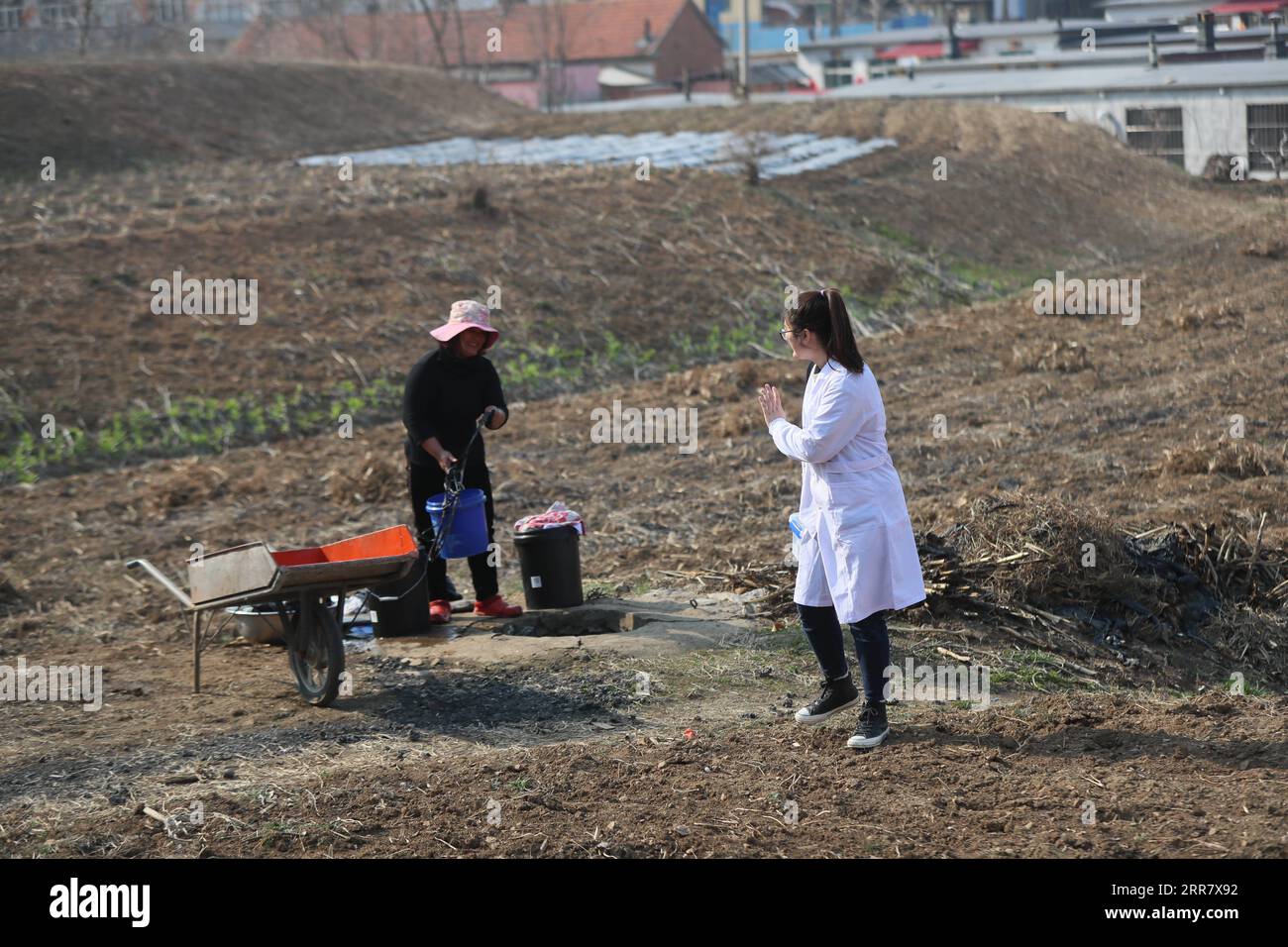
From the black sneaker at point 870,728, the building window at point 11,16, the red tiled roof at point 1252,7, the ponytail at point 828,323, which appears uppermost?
the red tiled roof at point 1252,7

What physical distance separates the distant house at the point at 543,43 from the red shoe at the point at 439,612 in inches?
2295

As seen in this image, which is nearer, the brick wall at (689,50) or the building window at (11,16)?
the building window at (11,16)

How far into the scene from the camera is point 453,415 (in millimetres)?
8234

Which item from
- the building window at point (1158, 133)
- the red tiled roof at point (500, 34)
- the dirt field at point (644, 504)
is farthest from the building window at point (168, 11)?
the building window at point (1158, 133)

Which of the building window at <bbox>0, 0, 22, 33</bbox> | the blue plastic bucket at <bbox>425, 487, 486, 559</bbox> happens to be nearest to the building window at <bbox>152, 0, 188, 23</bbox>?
the building window at <bbox>0, 0, 22, 33</bbox>

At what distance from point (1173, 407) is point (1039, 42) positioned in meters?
43.6

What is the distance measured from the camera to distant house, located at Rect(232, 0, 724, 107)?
65.8m

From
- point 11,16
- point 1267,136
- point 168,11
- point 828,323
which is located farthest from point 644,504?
point 168,11

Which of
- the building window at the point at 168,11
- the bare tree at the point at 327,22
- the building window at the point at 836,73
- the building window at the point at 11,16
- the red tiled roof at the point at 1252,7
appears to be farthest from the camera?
the bare tree at the point at 327,22

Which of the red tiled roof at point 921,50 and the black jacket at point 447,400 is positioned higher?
the red tiled roof at point 921,50

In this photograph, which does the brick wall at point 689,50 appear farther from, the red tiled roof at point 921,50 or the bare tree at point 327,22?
the bare tree at point 327,22

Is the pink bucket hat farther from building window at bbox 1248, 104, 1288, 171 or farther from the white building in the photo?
building window at bbox 1248, 104, 1288, 171

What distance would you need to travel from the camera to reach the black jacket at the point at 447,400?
8133 millimetres

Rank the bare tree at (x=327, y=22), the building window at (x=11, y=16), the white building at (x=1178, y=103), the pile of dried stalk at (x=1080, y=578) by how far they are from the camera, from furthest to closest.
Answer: the bare tree at (x=327, y=22) < the building window at (x=11, y=16) < the white building at (x=1178, y=103) < the pile of dried stalk at (x=1080, y=578)
